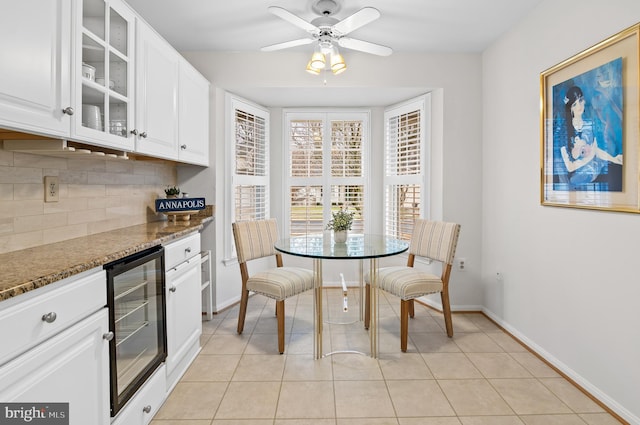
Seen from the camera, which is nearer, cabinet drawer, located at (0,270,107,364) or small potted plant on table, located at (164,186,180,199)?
cabinet drawer, located at (0,270,107,364)

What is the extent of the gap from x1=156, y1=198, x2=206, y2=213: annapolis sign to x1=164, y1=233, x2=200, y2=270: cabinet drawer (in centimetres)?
39

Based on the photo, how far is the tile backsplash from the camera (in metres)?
1.62

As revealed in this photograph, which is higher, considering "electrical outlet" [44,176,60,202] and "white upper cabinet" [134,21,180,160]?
"white upper cabinet" [134,21,180,160]

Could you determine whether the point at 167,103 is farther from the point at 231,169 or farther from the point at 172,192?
the point at 231,169

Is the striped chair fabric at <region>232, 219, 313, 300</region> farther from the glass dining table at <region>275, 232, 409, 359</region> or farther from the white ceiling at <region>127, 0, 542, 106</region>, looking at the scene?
the white ceiling at <region>127, 0, 542, 106</region>

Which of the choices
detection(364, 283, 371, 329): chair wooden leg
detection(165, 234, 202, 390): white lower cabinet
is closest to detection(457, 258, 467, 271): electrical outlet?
detection(364, 283, 371, 329): chair wooden leg

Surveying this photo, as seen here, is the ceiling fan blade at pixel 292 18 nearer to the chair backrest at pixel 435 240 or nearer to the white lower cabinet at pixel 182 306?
the white lower cabinet at pixel 182 306

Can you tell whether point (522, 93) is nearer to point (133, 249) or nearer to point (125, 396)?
point (133, 249)

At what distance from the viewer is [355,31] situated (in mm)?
2996

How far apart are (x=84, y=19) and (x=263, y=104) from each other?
99.6 inches

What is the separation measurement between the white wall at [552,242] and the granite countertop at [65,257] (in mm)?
2471

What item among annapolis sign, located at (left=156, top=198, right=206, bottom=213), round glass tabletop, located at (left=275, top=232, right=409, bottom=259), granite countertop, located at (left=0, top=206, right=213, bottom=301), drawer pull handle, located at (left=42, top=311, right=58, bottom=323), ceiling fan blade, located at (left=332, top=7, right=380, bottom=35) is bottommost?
drawer pull handle, located at (left=42, top=311, right=58, bottom=323)

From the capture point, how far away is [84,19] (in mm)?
1610

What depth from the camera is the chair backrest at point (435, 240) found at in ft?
9.47
